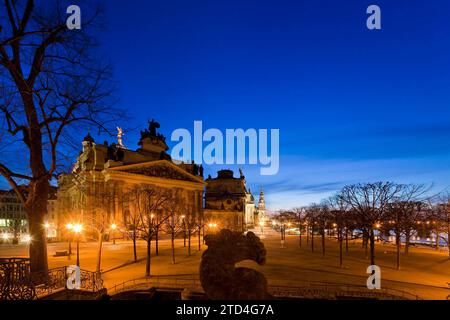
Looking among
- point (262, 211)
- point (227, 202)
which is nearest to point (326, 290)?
point (227, 202)

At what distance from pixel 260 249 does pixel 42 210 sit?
1138cm

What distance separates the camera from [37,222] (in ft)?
46.0

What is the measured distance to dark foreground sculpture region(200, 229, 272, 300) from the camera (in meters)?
7.85

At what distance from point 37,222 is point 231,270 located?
10804 mm

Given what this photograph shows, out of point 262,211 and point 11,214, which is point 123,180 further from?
point 262,211

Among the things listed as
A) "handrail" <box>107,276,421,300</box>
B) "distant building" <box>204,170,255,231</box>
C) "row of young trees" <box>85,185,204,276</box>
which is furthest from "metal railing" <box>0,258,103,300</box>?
"distant building" <box>204,170,255,231</box>

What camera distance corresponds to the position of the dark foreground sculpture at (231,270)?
25.8 ft

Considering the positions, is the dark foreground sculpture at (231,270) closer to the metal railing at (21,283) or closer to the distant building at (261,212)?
the metal railing at (21,283)

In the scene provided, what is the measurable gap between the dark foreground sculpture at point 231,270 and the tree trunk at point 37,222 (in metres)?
9.58

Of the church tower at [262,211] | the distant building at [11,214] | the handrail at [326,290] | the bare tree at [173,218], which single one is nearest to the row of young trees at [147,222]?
the bare tree at [173,218]

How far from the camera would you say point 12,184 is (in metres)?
13.5

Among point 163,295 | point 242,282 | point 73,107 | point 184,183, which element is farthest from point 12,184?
point 184,183

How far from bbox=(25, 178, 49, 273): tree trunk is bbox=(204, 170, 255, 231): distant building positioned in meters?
70.8

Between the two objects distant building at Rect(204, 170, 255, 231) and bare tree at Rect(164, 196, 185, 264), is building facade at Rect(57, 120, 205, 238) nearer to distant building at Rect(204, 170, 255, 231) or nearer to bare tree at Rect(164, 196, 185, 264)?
bare tree at Rect(164, 196, 185, 264)
